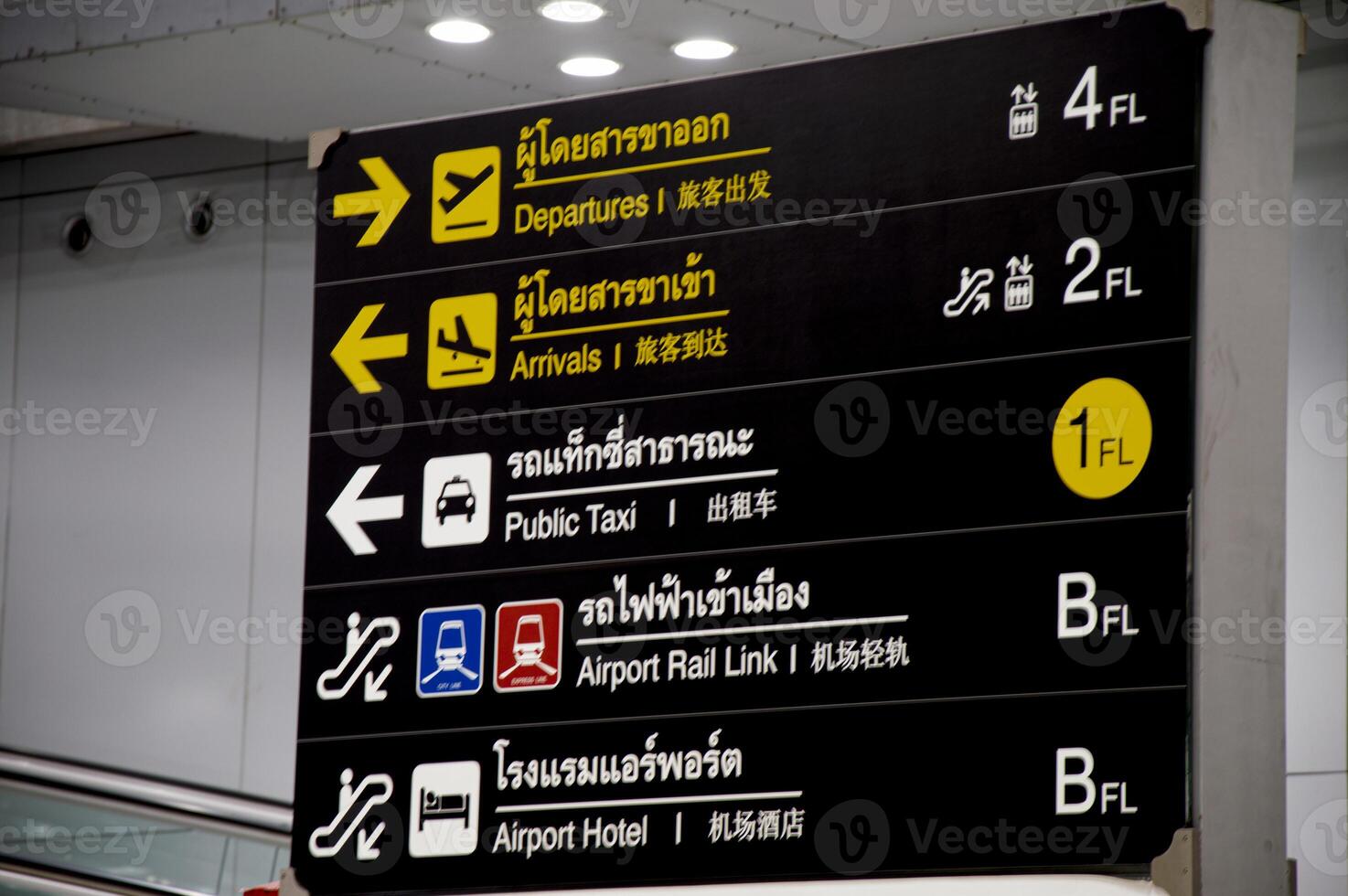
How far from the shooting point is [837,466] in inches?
147

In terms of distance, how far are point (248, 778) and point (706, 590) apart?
6004 mm

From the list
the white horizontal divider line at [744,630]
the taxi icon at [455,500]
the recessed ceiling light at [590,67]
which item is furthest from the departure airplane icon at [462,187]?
the recessed ceiling light at [590,67]

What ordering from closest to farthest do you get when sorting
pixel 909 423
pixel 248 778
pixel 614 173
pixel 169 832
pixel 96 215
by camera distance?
pixel 909 423 < pixel 614 173 < pixel 169 832 < pixel 248 778 < pixel 96 215

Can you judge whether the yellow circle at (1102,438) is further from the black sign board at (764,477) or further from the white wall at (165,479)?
the white wall at (165,479)

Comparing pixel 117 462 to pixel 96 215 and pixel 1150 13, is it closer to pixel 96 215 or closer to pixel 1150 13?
pixel 96 215

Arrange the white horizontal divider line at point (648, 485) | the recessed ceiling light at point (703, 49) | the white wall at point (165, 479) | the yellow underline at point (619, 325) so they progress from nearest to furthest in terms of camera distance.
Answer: the white horizontal divider line at point (648, 485) → the yellow underline at point (619, 325) → the recessed ceiling light at point (703, 49) → the white wall at point (165, 479)

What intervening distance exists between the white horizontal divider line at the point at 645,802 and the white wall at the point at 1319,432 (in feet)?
12.5

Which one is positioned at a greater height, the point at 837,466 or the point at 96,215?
the point at 96,215

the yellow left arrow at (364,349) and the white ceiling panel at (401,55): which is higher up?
the white ceiling panel at (401,55)

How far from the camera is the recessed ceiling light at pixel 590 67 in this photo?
765 cm

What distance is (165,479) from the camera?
9656mm

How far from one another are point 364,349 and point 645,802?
4.27 ft

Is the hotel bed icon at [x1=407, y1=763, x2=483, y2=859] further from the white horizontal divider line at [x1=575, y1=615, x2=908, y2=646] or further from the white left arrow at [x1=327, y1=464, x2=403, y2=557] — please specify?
the white left arrow at [x1=327, y1=464, x2=403, y2=557]

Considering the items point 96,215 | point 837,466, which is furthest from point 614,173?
point 96,215
